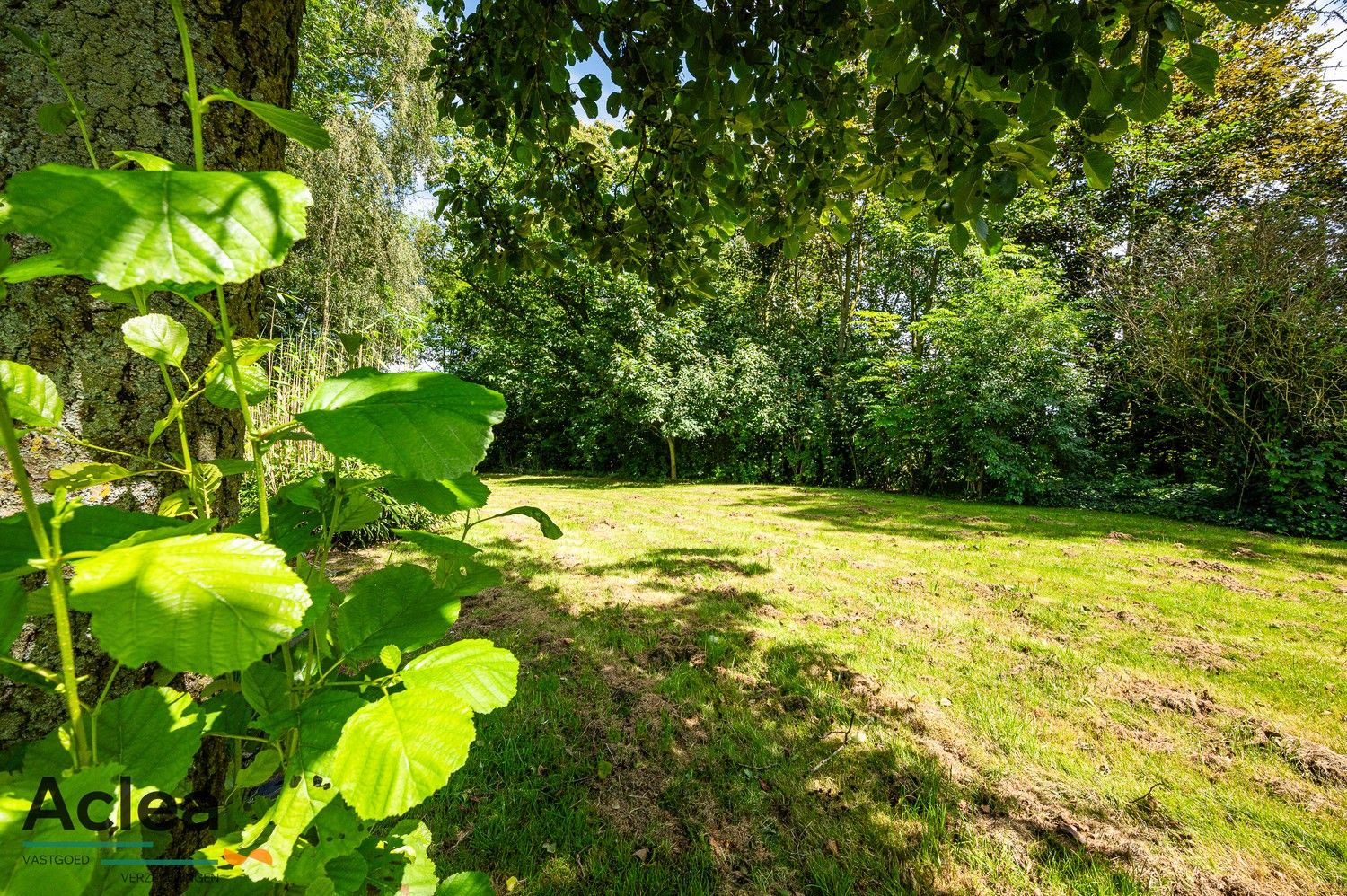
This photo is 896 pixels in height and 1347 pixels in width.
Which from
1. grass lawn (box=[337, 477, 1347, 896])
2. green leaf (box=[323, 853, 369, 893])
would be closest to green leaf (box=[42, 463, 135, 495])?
green leaf (box=[323, 853, 369, 893])

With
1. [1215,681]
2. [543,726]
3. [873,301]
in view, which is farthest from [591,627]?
[873,301]

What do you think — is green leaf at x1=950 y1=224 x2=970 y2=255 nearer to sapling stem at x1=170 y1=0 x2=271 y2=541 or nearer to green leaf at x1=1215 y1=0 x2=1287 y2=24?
green leaf at x1=1215 y1=0 x2=1287 y2=24

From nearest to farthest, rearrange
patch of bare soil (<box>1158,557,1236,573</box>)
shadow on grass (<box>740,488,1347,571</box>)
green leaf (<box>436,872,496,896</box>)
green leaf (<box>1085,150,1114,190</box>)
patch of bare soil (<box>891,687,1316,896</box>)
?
green leaf (<box>436,872,496,896</box>)
green leaf (<box>1085,150,1114,190</box>)
patch of bare soil (<box>891,687,1316,896</box>)
patch of bare soil (<box>1158,557,1236,573</box>)
shadow on grass (<box>740,488,1347,571</box>)

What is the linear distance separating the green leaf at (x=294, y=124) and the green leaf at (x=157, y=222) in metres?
0.13

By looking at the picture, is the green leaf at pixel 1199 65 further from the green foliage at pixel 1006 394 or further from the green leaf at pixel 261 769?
the green foliage at pixel 1006 394

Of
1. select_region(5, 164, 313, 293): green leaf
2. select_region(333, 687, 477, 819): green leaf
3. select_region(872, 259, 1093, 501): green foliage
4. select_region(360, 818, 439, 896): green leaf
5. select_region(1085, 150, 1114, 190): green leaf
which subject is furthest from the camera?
select_region(872, 259, 1093, 501): green foliage

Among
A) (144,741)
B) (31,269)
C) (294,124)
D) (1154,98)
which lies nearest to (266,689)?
(144,741)

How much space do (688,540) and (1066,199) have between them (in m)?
14.5

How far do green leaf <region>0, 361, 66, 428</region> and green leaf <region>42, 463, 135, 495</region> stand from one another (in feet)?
0.15

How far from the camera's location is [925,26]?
1451mm

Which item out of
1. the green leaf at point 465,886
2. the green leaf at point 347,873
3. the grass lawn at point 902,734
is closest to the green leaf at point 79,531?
the green leaf at point 347,873

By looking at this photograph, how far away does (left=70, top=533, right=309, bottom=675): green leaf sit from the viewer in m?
0.32

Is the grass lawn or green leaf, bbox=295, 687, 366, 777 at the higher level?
green leaf, bbox=295, 687, 366, 777

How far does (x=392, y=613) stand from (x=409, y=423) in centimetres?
29
